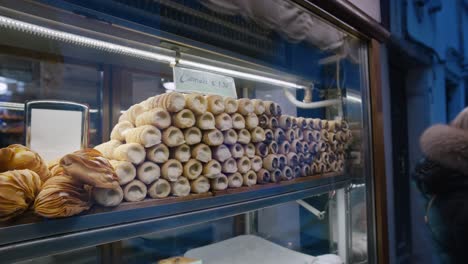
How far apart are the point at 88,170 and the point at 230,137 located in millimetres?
435

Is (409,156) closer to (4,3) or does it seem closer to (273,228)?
(273,228)

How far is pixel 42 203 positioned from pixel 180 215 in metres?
0.32

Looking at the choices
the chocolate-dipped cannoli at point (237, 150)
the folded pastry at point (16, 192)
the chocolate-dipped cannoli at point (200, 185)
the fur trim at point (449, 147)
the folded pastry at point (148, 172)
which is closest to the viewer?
the folded pastry at point (16, 192)

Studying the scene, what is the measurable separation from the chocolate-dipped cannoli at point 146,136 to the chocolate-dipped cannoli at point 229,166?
0.78 feet

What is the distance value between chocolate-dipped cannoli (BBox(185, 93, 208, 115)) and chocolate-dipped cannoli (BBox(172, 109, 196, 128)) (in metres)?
0.02

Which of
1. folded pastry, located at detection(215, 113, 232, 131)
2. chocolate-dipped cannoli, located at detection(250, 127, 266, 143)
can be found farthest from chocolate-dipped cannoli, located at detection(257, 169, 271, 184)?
folded pastry, located at detection(215, 113, 232, 131)

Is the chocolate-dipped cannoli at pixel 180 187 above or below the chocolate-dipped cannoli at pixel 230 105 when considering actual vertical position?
below

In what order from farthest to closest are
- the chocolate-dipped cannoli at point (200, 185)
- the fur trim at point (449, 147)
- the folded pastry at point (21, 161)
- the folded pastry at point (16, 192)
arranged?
the fur trim at point (449, 147), the chocolate-dipped cannoli at point (200, 185), the folded pastry at point (21, 161), the folded pastry at point (16, 192)

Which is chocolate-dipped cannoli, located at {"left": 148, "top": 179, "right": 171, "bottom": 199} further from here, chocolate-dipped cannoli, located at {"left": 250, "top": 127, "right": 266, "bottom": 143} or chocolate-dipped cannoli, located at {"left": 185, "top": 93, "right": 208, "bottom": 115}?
chocolate-dipped cannoli, located at {"left": 250, "top": 127, "right": 266, "bottom": 143}

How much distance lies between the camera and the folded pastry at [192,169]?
83 centimetres

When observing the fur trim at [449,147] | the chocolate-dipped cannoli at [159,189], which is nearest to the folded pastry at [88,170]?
the chocolate-dipped cannoli at [159,189]

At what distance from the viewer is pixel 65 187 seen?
1.96 feet

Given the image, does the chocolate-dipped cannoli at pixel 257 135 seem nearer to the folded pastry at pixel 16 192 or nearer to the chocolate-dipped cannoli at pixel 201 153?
the chocolate-dipped cannoli at pixel 201 153

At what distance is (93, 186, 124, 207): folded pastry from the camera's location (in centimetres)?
64
